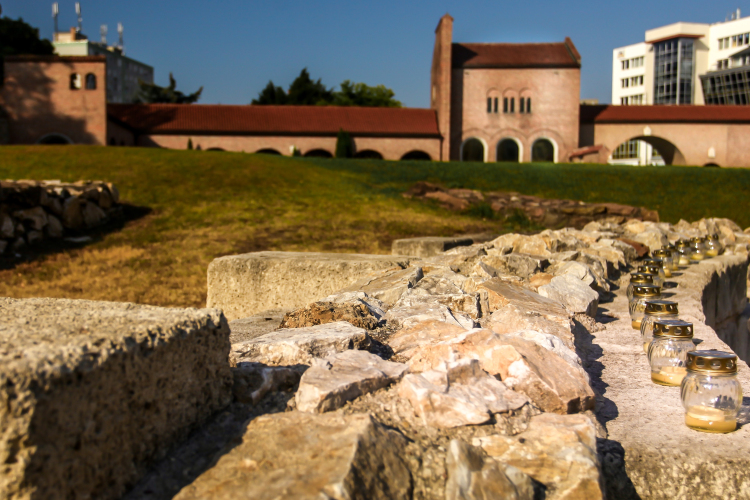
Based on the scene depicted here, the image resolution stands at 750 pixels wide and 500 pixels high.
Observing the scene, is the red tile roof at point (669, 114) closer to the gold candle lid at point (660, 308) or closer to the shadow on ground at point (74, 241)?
the shadow on ground at point (74, 241)

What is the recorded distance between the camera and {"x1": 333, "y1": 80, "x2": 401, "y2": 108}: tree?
4894 cm

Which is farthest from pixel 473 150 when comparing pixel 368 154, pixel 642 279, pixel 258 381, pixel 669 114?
pixel 258 381

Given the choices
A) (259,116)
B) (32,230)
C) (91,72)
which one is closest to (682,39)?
(259,116)

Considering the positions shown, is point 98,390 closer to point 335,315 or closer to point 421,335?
point 421,335

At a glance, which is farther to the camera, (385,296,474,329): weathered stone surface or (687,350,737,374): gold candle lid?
(385,296,474,329): weathered stone surface

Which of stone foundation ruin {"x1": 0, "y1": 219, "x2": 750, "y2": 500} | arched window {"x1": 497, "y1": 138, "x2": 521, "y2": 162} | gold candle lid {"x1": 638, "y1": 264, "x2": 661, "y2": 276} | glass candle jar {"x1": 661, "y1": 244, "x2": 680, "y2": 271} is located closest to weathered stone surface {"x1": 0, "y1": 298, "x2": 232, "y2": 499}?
stone foundation ruin {"x1": 0, "y1": 219, "x2": 750, "y2": 500}

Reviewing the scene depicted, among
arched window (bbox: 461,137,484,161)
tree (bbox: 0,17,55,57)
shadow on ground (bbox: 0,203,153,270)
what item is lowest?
shadow on ground (bbox: 0,203,153,270)

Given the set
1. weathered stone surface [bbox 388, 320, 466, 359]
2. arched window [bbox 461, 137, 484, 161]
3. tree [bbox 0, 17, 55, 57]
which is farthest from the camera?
arched window [bbox 461, 137, 484, 161]

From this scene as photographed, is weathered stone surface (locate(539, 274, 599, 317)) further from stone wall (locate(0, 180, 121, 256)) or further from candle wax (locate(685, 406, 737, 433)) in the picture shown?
stone wall (locate(0, 180, 121, 256))

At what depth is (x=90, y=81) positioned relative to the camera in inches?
992

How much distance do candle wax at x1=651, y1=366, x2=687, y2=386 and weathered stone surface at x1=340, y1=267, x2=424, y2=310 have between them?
1.16 metres

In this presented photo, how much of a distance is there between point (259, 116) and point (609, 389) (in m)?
29.7

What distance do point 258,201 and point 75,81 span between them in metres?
16.8

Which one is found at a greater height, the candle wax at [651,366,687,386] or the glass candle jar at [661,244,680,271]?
the glass candle jar at [661,244,680,271]
